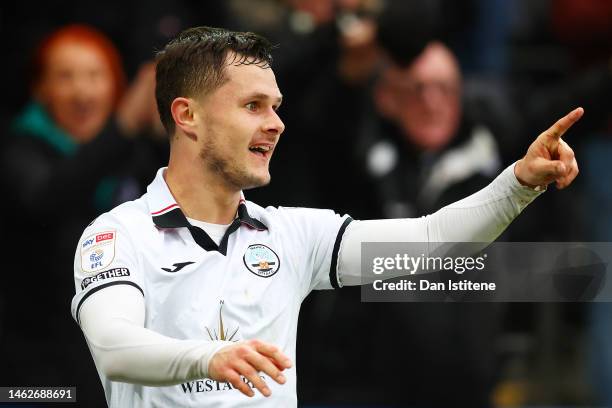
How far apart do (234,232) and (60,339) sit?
221 centimetres

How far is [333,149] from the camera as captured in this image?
20.0 ft

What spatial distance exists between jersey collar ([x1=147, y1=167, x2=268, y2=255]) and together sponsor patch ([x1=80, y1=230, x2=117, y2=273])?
7.3 inches

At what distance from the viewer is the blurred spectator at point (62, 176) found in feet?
18.5

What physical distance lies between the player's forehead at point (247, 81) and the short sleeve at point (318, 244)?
48cm

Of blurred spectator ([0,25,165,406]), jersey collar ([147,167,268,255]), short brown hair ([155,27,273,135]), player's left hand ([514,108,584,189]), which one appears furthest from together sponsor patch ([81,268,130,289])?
blurred spectator ([0,25,165,406])

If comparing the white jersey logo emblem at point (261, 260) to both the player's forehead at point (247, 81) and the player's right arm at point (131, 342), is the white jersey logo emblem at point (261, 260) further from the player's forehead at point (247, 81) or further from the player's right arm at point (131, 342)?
the player's forehead at point (247, 81)

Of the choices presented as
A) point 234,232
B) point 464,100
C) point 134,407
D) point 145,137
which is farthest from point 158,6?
point 134,407

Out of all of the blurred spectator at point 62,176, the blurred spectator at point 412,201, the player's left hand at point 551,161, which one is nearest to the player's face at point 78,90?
the blurred spectator at point 62,176

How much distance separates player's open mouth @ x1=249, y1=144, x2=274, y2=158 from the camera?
12.5 feet

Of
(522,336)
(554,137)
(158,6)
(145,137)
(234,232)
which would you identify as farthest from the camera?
(522,336)

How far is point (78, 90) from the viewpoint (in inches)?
239

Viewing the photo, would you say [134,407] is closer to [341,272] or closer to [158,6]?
[341,272]

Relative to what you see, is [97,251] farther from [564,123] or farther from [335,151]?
[335,151]

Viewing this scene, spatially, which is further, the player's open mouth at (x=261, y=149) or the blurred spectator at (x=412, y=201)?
the blurred spectator at (x=412, y=201)
